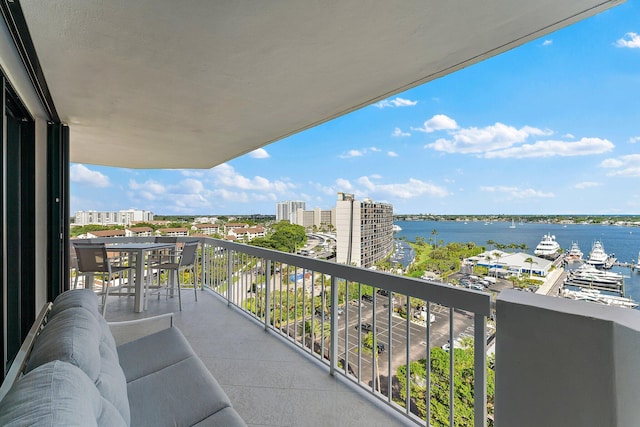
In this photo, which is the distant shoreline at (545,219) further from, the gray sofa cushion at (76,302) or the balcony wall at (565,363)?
the gray sofa cushion at (76,302)

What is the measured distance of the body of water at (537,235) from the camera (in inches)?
63.1

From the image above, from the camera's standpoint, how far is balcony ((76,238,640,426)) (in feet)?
3.47

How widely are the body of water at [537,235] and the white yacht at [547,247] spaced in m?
0.03

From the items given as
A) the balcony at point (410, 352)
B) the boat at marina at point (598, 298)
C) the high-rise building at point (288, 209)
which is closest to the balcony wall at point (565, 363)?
the balcony at point (410, 352)

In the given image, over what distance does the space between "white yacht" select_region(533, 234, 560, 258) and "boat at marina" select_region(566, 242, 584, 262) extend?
85mm

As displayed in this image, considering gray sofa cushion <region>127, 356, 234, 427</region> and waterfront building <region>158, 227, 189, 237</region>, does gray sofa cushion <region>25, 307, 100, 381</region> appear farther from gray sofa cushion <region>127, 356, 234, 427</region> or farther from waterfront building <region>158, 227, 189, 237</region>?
waterfront building <region>158, 227, 189, 237</region>

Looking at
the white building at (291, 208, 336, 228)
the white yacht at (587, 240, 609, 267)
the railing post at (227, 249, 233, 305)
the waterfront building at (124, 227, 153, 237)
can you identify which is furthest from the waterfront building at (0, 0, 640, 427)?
the waterfront building at (124, 227, 153, 237)

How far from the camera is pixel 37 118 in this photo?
312 centimetres

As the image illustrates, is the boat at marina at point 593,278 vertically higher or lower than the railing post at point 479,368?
higher

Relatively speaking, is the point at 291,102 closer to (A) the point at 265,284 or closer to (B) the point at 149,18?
(B) the point at 149,18

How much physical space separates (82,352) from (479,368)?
1.67 metres

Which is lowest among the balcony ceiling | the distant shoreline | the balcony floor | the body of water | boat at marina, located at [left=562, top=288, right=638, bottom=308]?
the balcony floor

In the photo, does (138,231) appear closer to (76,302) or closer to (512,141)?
(76,302)

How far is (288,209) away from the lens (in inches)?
259
